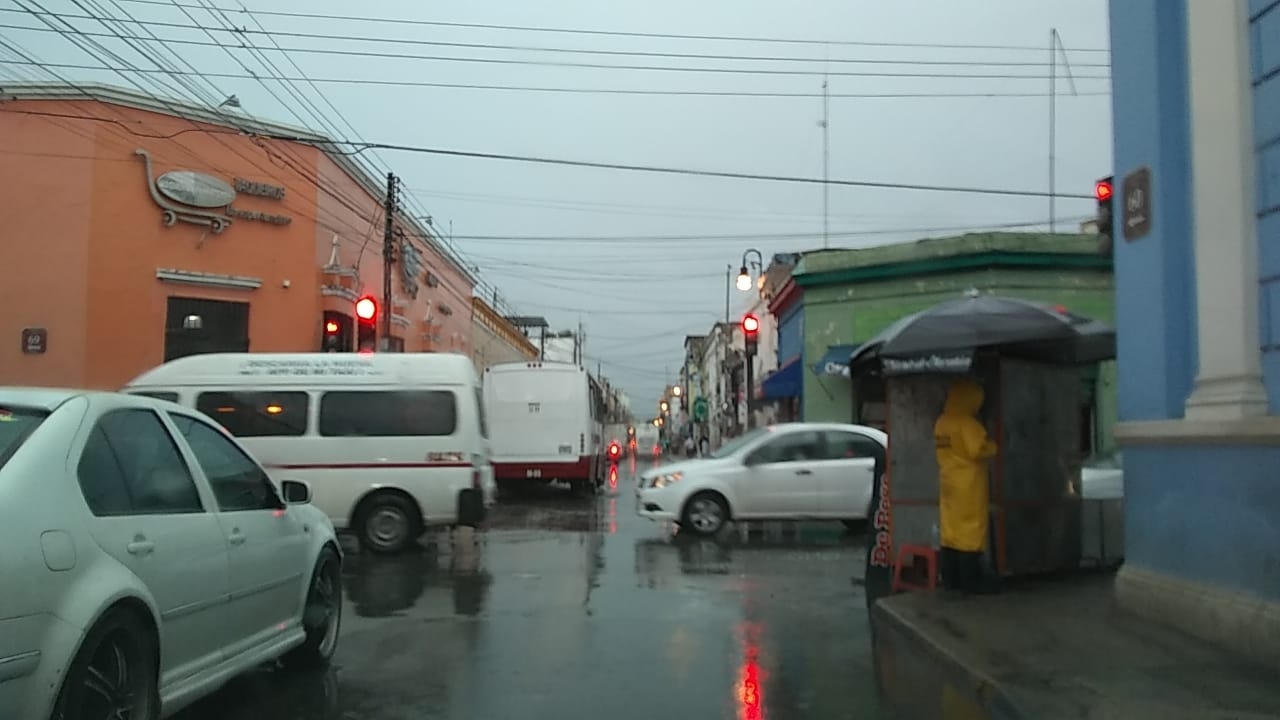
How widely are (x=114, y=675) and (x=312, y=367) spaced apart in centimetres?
1016

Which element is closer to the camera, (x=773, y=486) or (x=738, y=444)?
(x=773, y=486)

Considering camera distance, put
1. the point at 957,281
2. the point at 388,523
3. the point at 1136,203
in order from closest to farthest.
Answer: the point at 1136,203 → the point at 388,523 → the point at 957,281

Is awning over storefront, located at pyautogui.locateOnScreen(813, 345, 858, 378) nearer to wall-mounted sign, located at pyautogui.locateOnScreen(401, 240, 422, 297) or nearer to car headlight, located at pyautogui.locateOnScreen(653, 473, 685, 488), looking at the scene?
car headlight, located at pyautogui.locateOnScreen(653, 473, 685, 488)

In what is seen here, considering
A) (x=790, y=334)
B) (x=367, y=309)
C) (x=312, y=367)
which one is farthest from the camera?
(x=790, y=334)

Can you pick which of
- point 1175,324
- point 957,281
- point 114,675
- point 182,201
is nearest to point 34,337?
point 182,201

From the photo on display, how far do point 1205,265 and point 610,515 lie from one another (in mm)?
13168

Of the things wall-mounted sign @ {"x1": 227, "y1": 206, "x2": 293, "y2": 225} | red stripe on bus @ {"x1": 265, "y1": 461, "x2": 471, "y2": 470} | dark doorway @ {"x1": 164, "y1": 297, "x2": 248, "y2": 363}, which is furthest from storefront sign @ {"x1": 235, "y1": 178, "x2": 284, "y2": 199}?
red stripe on bus @ {"x1": 265, "y1": 461, "x2": 471, "y2": 470}

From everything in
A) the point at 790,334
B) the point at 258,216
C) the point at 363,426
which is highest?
the point at 258,216

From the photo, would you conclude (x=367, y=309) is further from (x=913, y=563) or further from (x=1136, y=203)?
(x=1136, y=203)

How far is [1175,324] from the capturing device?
7934 mm

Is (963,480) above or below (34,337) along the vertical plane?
below

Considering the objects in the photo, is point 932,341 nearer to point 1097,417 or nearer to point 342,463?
point 342,463

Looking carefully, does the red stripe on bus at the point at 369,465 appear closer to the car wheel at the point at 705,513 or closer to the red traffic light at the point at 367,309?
the car wheel at the point at 705,513

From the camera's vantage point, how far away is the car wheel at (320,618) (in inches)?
278
